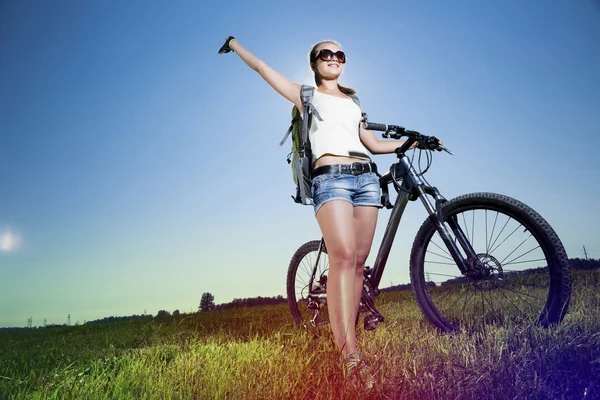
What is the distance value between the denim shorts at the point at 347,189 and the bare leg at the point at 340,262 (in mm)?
60

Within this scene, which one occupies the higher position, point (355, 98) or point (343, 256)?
point (355, 98)

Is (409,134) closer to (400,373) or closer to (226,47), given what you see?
(226,47)

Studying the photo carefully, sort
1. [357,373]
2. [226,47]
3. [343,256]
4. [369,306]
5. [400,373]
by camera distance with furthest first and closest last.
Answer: [369,306]
[226,47]
[343,256]
[400,373]
[357,373]

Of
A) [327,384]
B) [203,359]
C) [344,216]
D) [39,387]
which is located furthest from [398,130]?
[39,387]

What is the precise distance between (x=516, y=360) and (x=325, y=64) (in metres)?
2.69

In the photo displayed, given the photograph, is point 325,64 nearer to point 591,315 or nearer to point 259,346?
point 259,346

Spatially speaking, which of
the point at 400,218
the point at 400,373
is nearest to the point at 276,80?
the point at 400,218

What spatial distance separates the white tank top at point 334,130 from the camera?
3062 millimetres

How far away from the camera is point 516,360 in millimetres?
2611

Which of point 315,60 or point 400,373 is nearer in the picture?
point 400,373

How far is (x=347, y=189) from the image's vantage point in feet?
9.75

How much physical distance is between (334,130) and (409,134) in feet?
3.42

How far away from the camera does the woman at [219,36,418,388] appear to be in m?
2.89

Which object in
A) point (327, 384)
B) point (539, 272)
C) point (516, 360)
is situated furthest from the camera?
point (539, 272)
